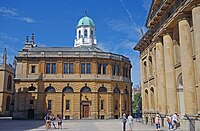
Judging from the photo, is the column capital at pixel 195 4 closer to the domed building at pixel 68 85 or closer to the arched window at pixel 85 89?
the domed building at pixel 68 85

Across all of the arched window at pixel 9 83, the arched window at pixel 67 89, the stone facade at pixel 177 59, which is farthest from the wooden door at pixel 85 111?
the arched window at pixel 9 83

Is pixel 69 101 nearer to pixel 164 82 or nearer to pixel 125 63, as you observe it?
pixel 125 63

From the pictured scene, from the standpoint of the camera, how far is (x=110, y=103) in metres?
54.8

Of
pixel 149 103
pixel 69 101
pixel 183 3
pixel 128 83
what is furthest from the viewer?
pixel 128 83

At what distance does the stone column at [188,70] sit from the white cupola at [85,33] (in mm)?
55186

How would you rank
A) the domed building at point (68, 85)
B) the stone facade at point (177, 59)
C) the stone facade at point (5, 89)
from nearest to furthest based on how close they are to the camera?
the stone facade at point (177, 59), the domed building at point (68, 85), the stone facade at point (5, 89)

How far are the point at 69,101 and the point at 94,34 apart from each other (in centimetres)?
3098

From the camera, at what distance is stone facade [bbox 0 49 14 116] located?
7107 centimetres

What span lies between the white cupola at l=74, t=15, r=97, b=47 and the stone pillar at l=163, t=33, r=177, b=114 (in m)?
50.6

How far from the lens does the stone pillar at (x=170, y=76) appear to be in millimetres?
24706

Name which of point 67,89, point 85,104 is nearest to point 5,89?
point 67,89

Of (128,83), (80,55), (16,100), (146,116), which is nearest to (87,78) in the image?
(80,55)

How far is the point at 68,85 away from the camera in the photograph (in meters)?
54.2

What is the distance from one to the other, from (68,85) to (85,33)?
27.3m
